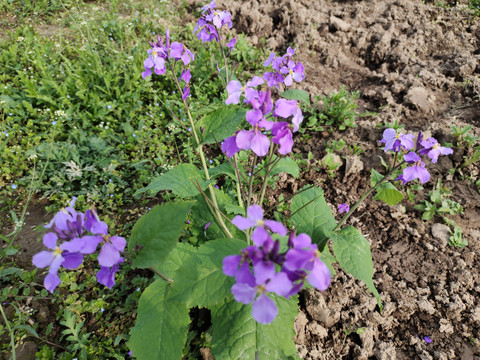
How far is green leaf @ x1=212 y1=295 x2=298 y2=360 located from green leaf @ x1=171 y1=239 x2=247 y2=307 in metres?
0.49

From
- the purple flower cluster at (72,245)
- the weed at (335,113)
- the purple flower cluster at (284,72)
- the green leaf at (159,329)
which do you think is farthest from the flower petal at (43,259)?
the weed at (335,113)

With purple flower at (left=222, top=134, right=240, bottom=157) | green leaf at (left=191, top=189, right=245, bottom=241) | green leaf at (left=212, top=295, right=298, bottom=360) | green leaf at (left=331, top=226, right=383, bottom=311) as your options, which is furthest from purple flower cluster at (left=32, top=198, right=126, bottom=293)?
green leaf at (left=331, top=226, right=383, bottom=311)

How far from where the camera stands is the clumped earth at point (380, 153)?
2271 millimetres

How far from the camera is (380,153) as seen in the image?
3434 millimetres

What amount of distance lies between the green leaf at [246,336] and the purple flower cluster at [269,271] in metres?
0.75

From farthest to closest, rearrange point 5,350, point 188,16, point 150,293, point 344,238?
1. point 188,16
2. point 5,350
3. point 344,238
4. point 150,293

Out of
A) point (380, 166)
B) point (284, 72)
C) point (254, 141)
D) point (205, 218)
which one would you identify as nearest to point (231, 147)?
point (254, 141)

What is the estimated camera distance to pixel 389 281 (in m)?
2.53

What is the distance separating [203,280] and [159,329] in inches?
18.5

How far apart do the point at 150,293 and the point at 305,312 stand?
1295 millimetres

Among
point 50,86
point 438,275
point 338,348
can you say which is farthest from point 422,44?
point 50,86

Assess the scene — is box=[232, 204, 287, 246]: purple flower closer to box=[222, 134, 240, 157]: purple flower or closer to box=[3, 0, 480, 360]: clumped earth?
box=[222, 134, 240, 157]: purple flower

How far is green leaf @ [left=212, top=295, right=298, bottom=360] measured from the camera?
5.51ft

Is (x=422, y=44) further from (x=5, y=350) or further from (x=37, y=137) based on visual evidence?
(x=5, y=350)
